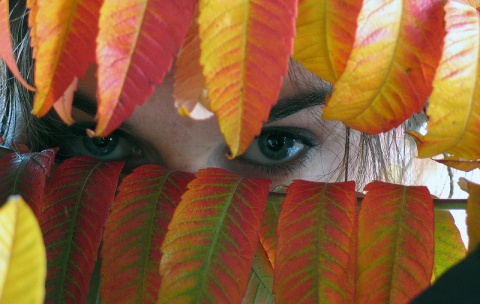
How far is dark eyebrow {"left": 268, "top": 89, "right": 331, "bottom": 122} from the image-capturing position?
2.32 feet

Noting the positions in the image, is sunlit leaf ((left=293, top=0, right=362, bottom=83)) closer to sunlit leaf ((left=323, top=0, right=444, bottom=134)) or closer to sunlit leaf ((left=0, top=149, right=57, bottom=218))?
sunlit leaf ((left=323, top=0, right=444, bottom=134))

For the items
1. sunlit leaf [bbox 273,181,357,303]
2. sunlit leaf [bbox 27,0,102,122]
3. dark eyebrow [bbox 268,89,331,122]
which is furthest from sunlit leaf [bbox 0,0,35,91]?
dark eyebrow [bbox 268,89,331,122]

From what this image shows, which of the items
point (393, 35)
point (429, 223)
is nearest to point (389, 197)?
point (429, 223)

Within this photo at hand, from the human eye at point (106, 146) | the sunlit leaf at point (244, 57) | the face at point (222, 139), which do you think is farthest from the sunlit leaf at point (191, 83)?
the human eye at point (106, 146)

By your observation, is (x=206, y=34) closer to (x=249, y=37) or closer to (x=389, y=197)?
(x=249, y=37)

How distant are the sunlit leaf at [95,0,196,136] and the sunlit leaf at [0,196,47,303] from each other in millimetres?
123

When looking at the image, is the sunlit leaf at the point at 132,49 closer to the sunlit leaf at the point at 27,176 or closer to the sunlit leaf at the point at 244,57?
the sunlit leaf at the point at 244,57

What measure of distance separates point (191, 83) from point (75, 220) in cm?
22

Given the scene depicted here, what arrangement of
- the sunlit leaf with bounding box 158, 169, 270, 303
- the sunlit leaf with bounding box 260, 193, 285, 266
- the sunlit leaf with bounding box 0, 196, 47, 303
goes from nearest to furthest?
1. the sunlit leaf with bounding box 0, 196, 47, 303
2. the sunlit leaf with bounding box 158, 169, 270, 303
3. the sunlit leaf with bounding box 260, 193, 285, 266

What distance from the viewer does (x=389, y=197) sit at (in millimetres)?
515

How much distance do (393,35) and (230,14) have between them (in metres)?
0.12

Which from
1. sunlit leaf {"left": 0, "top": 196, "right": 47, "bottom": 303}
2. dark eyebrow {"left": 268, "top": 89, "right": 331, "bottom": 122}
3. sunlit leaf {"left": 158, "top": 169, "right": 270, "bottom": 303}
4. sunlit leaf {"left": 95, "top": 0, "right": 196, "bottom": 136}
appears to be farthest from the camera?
dark eyebrow {"left": 268, "top": 89, "right": 331, "bottom": 122}

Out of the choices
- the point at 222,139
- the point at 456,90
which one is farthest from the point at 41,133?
the point at 456,90

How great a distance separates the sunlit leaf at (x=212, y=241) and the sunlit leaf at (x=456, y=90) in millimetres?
152
